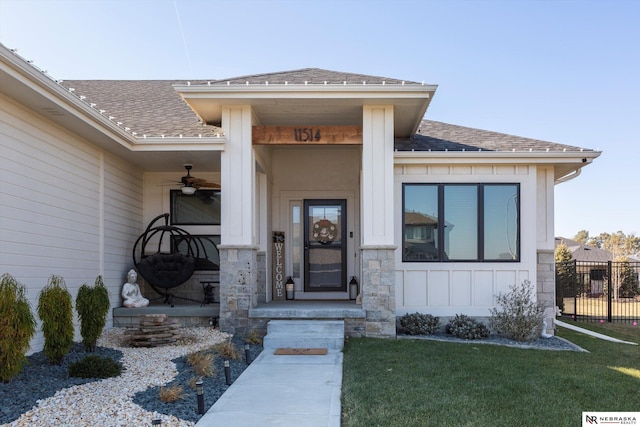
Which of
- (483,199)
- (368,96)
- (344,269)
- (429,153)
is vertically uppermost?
(368,96)

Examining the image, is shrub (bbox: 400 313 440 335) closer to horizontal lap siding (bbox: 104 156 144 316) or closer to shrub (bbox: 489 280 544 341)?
shrub (bbox: 489 280 544 341)

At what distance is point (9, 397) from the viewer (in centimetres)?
436

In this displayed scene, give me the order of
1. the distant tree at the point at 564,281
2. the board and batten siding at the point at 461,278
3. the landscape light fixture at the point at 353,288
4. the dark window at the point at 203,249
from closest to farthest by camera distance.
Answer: the board and batten siding at the point at 461,278
the dark window at the point at 203,249
the landscape light fixture at the point at 353,288
the distant tree at the point at 564,281

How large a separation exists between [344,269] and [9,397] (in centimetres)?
712

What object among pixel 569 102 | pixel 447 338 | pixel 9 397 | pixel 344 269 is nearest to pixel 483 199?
pixel 447 338

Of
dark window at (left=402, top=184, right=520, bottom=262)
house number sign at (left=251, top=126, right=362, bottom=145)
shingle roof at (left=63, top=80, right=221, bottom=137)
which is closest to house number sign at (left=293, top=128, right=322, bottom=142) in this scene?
house number sign at (left=251, top=126, right=362, bottom=145)

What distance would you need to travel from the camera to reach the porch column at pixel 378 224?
25.6 feet

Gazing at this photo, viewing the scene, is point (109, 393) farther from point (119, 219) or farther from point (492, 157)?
point (492, 157)

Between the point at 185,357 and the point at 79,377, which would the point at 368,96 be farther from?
the point at 79,377

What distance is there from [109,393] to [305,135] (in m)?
4.82

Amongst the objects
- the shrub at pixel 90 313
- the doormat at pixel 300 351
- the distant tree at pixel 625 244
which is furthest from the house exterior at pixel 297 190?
the distant tree at pixel 625 244
